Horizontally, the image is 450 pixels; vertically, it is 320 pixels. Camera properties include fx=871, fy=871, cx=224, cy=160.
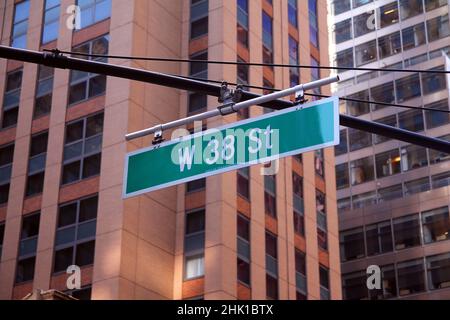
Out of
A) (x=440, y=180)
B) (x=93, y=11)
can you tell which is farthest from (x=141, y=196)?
(x=440, y=180)

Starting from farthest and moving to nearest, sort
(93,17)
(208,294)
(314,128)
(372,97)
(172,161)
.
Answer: (372,97), (93,17), (208,294), (172,161), (314,128)

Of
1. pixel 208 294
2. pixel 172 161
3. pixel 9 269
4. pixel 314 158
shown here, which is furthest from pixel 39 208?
pixel 172 161

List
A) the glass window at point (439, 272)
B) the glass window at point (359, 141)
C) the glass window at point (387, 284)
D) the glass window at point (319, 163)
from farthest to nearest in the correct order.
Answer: the glass window at point (359, 141)
the glass window at point (387, 284)
the glass window at point (439, 272)
the glass window at point (319, 163)

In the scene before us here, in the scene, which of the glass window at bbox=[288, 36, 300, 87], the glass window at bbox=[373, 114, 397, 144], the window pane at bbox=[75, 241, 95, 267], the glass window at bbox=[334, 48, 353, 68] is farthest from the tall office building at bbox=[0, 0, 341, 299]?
the glass window at bbox=[334, 48, 353, 68]

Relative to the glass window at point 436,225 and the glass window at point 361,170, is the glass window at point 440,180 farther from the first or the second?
the glass window at point 361,170

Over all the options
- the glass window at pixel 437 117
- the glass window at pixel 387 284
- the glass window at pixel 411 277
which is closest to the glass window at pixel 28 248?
the glass window at pixel 387 284

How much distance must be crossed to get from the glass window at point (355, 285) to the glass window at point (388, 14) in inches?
853

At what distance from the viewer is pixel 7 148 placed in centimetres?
4644

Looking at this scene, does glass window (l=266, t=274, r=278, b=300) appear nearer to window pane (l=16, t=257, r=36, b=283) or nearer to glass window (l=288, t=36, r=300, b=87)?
window pane (l=16, t=257, r=36, b=283)

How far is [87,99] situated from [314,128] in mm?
34851

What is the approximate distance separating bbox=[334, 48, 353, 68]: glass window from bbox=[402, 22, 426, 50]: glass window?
466 centimetres

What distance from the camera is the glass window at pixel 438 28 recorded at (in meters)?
69.2

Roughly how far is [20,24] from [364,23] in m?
33.7
